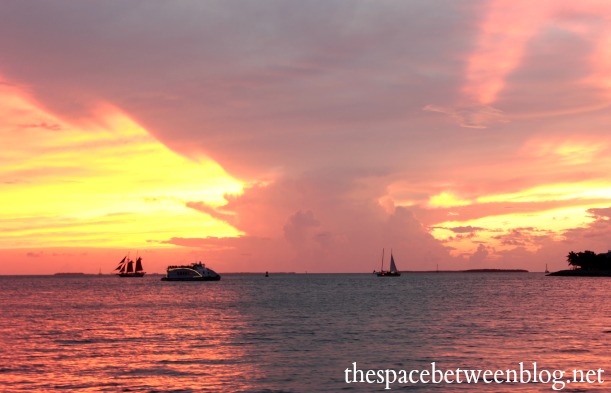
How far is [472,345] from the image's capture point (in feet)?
187

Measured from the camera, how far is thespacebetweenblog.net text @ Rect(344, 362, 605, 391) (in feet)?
131

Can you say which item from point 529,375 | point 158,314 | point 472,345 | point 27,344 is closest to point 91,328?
point 27,344

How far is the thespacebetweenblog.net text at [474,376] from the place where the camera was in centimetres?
3991

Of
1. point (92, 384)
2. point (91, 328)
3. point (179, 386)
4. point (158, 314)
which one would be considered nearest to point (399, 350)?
point (179, 386)

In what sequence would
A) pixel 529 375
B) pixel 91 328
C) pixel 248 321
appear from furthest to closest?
pixel 248 321 → pixel 91 328 → pixel 529 375

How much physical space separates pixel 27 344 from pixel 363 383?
36.5 metres

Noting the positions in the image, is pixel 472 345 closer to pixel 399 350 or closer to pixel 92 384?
pixel 399 350

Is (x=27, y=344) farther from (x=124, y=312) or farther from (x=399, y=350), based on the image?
(x=124, y=312)

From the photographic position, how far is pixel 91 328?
77500 mm

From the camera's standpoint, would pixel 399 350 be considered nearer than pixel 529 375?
No

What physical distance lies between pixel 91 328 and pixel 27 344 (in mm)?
16772

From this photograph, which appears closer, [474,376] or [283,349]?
[474,376]

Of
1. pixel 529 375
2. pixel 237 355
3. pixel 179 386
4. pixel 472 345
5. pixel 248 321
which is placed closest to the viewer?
pixel 179 386

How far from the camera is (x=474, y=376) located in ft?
137
